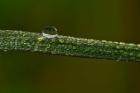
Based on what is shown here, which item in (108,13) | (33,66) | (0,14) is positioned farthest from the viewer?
(108,13)

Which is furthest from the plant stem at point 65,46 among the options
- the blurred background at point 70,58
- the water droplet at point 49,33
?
the blurred background at point 70,58

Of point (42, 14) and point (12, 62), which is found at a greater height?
point (42, 14)

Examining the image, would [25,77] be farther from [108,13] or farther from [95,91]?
[108,13]

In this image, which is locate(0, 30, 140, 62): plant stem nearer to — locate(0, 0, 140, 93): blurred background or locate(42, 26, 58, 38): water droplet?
locate(42, 26, 58, 38): water droplet

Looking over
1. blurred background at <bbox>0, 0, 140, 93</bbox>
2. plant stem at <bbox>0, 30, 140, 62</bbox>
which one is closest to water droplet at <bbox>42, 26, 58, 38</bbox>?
plant stem at <bbox>0, 30, 140, 62</bbox>

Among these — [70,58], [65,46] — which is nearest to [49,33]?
[65,46]

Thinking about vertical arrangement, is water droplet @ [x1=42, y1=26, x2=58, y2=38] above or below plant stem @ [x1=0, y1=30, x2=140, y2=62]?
above

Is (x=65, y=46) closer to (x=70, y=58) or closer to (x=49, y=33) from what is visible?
(x=49, y=33)

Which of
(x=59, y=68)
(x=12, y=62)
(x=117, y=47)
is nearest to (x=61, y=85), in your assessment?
(x=59, y=68)
